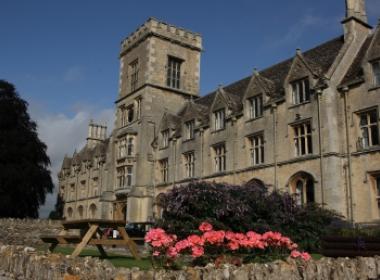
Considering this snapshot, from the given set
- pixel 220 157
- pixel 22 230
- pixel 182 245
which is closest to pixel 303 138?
pixel 220 157

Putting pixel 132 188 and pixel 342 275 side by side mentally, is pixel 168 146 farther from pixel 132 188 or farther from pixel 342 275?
pixel 342 275

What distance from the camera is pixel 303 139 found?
78.7 ft

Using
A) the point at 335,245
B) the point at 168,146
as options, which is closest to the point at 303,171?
the point at 335,245

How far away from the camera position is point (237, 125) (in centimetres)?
2850

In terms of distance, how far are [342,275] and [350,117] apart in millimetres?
15673

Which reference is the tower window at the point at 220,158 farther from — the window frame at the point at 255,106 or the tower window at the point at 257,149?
the window frame at the point at 255,106

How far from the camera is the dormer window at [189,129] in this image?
109 feet

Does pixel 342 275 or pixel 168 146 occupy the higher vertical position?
pixel 168 146

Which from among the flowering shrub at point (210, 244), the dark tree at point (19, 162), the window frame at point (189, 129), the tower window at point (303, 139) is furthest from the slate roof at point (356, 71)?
the dark tree at point (19, 162)

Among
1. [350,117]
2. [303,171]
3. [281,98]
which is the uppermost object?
[281,98]

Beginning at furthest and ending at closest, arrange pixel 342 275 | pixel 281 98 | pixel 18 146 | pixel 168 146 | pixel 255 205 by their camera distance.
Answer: pixel 18 146 → pixel 168 146 → pixel 281 98 → pixel 255 205 → pixel 342 275

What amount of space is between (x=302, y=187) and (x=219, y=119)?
9.23 meters

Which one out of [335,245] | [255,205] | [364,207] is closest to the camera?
[335,245]

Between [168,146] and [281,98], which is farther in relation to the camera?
[168,146]
